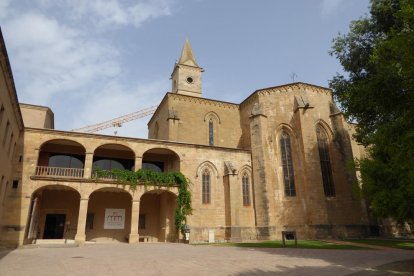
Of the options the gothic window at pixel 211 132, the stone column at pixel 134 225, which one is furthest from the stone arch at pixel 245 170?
the stone column at pixel 134 225

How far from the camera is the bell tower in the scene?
1512 inches

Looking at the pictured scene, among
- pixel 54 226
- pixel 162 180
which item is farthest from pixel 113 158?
pixel 54 226

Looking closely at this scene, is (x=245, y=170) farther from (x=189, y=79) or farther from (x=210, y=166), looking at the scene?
(x=189, y=79)

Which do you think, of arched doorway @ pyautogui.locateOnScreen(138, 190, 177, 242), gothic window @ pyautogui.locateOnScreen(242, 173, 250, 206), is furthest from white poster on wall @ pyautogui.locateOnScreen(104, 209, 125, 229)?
gothic window @ pyautogui.locateOnScreen(242, 173, 250, 206)

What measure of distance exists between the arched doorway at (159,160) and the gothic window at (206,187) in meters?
2.98

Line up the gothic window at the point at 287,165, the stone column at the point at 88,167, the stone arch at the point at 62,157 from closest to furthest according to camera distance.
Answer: the stone column at the point at 88,167 → the stone arch at the point at 62,157 → the gothic window at the point at 287,165

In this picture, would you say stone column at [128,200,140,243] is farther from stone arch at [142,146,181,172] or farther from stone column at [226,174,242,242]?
stone column at [226,174,242,242]

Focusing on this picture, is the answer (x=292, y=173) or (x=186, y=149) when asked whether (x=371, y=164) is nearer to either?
(x=292, y=173)

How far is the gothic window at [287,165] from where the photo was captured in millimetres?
26831

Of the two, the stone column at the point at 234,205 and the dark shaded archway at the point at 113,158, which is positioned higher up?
the dark shaded archway at the point at 113,158

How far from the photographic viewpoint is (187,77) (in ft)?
128

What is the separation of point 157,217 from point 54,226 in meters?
8.86

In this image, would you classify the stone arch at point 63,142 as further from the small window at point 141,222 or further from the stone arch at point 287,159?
the stone arch at point 287,159

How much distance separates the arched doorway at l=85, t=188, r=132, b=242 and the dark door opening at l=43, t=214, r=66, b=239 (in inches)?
82.2
